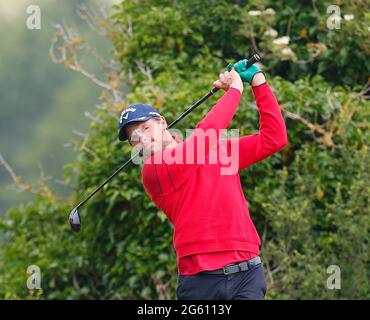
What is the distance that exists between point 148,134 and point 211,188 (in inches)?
16.4

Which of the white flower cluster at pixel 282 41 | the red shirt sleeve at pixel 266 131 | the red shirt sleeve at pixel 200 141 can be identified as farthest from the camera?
the white flower cluster at pixel 282 41

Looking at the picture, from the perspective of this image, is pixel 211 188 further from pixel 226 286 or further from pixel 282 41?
pixel 282 41

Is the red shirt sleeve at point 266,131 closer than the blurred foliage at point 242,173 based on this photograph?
Yes

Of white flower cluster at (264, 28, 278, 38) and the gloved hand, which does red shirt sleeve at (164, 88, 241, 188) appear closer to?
the gloved hand

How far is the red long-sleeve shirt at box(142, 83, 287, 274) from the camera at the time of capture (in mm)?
4660

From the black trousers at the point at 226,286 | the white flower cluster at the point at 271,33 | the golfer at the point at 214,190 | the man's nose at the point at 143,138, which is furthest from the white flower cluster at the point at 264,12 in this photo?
the black trousers at the point at 226,286

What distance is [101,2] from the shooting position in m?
9.28

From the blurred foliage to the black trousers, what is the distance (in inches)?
83.3

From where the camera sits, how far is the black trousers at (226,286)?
4.66 meters

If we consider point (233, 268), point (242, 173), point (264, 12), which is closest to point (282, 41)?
point (264, 12)

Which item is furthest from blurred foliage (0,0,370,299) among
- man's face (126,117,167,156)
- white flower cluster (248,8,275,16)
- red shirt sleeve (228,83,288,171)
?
man's face (126,117,167,156)

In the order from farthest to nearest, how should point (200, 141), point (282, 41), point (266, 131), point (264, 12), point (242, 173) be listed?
1. point (264, 12)
2. point (282, 41)
3. point (242, 173)
4. point (266, 131)
5. point (200, 141)

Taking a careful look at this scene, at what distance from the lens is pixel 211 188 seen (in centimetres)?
471

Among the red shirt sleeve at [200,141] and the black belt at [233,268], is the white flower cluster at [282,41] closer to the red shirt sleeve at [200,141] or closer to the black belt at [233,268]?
the red shirt sleeve at [200,141]
